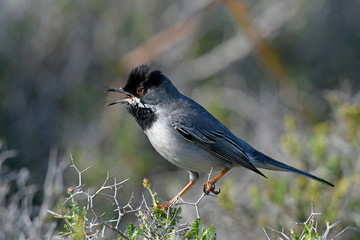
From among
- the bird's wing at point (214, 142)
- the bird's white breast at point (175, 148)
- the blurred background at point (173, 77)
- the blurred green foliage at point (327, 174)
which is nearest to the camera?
the bird's white breast at point (175, 148)

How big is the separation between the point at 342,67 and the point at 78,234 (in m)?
6.83

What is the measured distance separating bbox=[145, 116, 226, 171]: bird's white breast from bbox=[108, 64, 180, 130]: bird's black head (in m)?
0.15

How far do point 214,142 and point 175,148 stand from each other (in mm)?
447

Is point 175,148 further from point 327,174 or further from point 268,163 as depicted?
point 327,174

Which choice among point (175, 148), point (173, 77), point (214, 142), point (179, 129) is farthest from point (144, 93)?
point (173, 77)

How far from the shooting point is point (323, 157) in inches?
189

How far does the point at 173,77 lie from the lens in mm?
7387

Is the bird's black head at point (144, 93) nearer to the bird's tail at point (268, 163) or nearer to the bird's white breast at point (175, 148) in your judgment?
the bird's white breast at point (175, 148)

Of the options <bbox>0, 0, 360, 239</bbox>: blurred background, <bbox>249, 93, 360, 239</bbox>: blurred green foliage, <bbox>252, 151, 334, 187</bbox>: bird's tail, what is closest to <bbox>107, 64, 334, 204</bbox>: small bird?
<bbox>252, 151, 334, 187</bbox>: bird's tail

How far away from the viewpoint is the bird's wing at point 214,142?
14.0 ft

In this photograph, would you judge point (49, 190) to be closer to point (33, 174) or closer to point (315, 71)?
point (33, 174)

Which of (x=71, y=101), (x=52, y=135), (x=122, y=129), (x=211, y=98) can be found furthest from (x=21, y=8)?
(x=211, y=98)

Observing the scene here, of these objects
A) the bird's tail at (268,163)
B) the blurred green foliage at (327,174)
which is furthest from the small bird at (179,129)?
the blurred green foliage at (327,174)

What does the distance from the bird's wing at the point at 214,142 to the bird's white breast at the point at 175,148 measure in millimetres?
47
